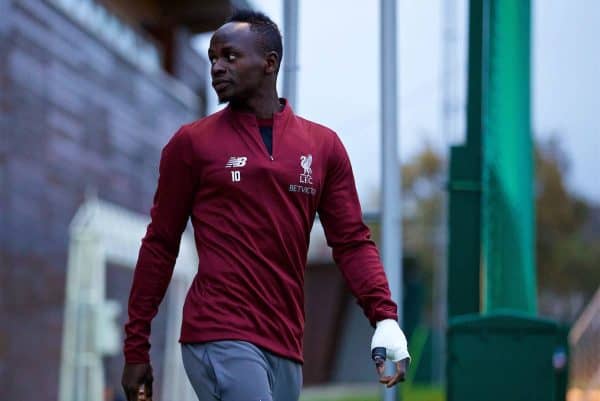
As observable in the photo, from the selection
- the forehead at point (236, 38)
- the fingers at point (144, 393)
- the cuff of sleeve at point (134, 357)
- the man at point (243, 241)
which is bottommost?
the fingers at point (144, 393)

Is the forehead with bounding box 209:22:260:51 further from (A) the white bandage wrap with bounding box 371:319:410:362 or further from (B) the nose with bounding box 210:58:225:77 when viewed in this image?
(A) the white bandage wrap with bounding box 371:319:410:362

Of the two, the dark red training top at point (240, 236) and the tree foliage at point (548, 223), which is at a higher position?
the tree foliage at point (548, 223)

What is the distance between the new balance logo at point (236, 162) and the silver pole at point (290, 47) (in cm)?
322

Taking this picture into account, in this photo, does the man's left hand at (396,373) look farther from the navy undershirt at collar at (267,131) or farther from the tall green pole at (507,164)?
the tall green pole at (507,164)

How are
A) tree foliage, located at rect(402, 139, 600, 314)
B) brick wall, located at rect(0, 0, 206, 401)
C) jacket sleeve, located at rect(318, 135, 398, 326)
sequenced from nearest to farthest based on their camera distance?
jacket sleeve, located at rect(318, 135, 398, 326), brick wall, located at rect(0, 0, 206, 401), tree foliage, located at rect(402, 139, 600, 314)

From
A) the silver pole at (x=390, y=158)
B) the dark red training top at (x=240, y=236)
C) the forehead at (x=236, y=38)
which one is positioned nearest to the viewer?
the dark red training top at (x=240, y=236)

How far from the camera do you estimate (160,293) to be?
3.90 meters

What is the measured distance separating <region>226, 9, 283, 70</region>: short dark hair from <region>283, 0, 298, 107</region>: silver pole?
3020 millimetres

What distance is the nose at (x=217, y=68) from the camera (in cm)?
383

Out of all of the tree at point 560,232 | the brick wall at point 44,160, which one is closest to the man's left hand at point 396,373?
the brick wall at point 44,160

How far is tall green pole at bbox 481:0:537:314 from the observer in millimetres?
7477

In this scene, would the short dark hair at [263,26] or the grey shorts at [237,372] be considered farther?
the short dark hair at [263,26]

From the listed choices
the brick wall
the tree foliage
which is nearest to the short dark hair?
the brick wall

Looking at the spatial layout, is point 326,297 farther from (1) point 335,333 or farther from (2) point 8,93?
(2) point 8,93
